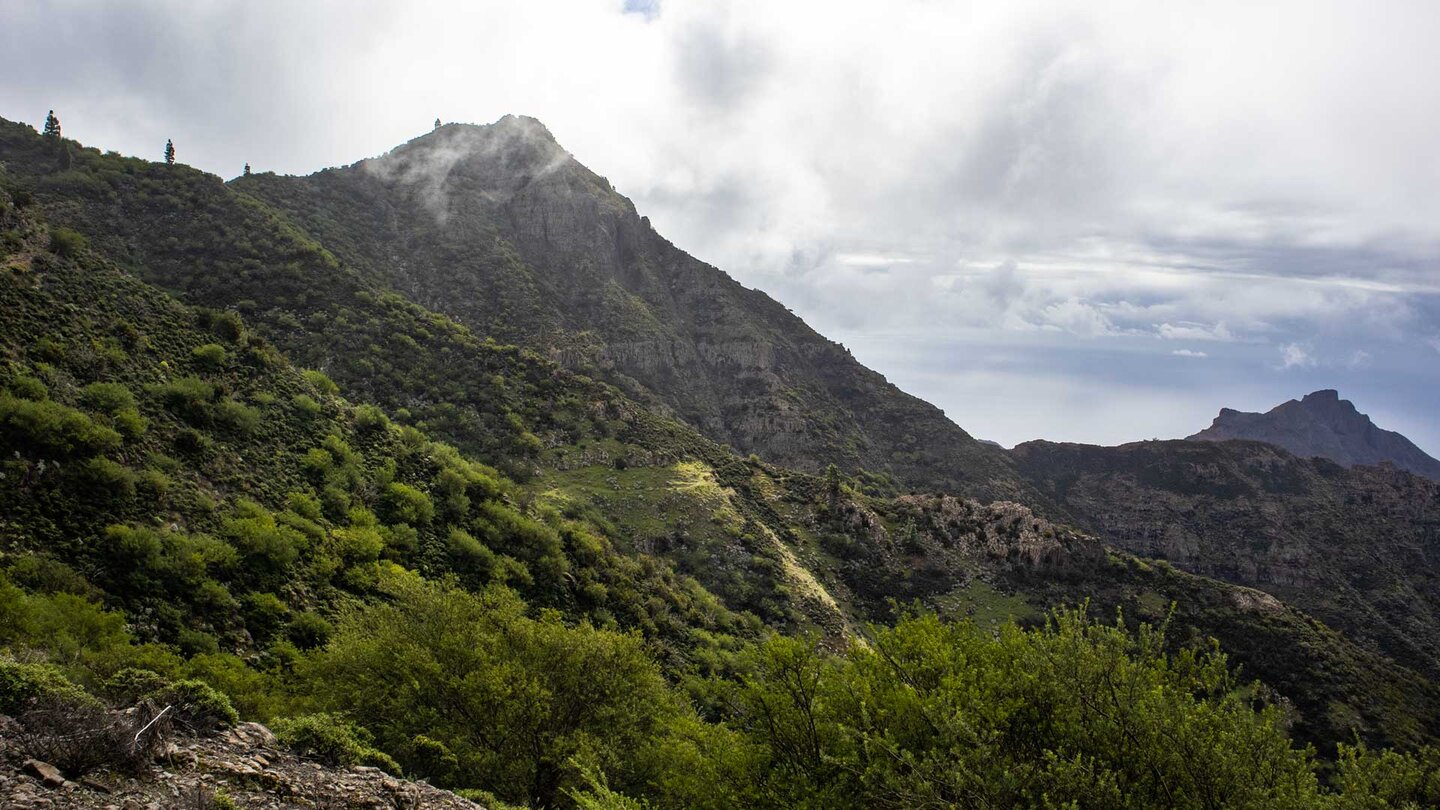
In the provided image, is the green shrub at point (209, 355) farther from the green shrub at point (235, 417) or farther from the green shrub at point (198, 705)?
the green shrub at point (198, 705)

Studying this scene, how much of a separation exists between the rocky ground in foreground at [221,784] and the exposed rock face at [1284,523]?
96.7 meters

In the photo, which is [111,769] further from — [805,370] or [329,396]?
[805,370]

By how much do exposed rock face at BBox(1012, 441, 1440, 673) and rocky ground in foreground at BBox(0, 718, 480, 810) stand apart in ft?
317

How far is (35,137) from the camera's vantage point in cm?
6550

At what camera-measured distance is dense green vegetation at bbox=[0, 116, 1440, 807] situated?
10.4m

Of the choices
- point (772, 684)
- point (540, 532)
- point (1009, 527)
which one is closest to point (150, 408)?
point (540, 532)

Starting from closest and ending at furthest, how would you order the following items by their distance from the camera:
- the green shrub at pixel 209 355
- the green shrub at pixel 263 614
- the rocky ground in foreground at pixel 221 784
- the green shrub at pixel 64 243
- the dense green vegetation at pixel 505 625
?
the rocky ground in foreground at pixel 221 784 < the dense green vegetation at pixel 505 625 < the green shrub at pixel 263 614 < the green shrub at pixel 64 243 < the green shrub at pixel 209 355

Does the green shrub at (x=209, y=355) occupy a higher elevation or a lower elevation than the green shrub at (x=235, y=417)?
higher

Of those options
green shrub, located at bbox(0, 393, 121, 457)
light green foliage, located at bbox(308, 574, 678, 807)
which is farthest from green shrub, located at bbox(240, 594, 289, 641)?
green shrub, located at bbox(0, 393, 121, 457)

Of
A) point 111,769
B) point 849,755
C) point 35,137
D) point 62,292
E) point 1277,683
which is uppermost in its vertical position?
point 35,137

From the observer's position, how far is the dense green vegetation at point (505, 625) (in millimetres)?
10398

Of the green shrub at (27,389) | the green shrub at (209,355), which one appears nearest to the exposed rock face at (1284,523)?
the green shrub at (209,355)

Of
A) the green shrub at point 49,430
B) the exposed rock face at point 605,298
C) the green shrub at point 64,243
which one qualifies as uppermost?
the exposed rock face at point 605,298

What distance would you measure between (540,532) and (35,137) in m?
77.8
